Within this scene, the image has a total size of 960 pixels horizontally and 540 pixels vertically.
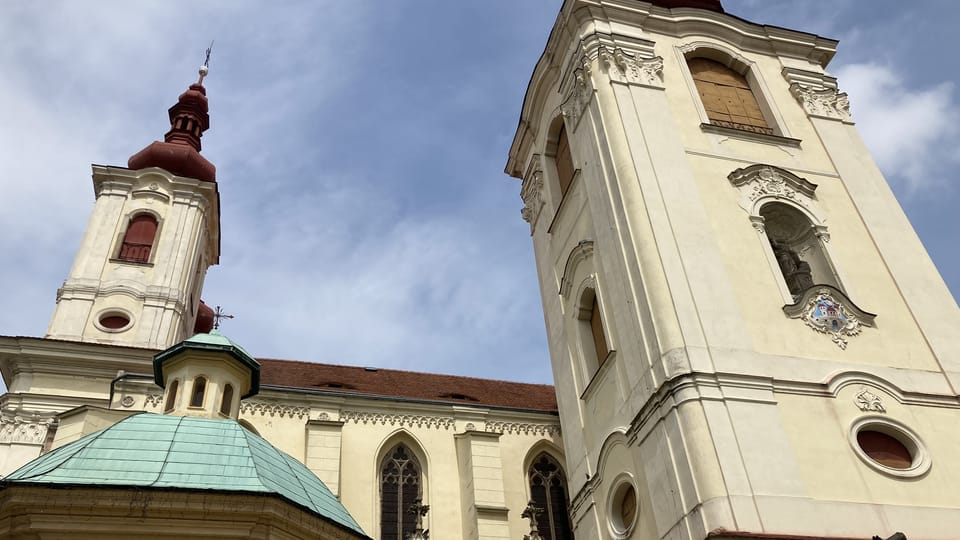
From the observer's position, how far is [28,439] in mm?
18312

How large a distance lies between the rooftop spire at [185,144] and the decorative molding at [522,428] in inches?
566

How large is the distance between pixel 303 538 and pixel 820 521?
6.96 metres

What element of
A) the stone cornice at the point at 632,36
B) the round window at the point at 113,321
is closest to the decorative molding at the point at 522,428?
the stone cornice at the point at 632,36

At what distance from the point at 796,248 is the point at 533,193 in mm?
7056

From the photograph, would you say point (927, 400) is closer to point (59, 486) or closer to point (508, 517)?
point (508, 517)

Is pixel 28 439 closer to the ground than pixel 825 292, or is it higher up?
higher up

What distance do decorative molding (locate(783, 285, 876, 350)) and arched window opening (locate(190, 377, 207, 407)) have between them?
9.36 metres

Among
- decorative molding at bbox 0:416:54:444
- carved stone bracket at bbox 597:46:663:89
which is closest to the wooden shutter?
carved stone bracket at bbox 597:46:663:89

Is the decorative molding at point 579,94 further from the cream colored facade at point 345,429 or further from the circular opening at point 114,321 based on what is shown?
the circular opening at point 114,321

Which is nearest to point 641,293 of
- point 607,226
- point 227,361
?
point 607,226

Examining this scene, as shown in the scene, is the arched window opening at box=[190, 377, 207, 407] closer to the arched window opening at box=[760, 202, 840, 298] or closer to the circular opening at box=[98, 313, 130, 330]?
the arched window opening at box=[760, 202, 840, 298]

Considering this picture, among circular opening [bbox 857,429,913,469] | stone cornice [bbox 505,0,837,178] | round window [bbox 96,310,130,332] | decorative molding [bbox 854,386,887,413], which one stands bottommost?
circular opening [bbox 857,429,913,469]

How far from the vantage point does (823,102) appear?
18719mm

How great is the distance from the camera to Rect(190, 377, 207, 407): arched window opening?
12.4m
